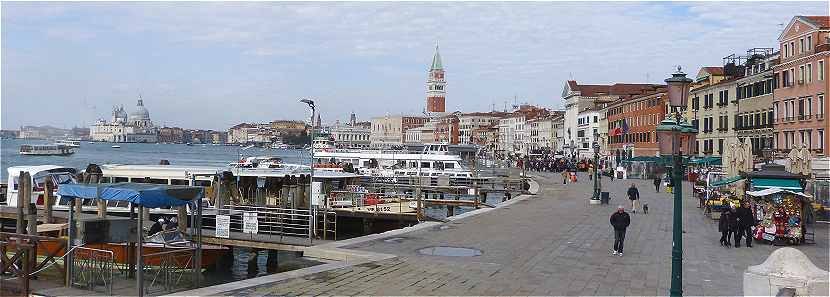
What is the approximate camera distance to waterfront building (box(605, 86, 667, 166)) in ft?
277

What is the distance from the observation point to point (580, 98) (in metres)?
132

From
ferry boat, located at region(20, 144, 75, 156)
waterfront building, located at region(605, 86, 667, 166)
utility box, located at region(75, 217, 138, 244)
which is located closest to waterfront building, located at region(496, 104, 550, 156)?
waterfront building, located at region(605, 86, 667, 166)

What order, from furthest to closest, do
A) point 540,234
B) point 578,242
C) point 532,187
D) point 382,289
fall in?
point 532,187, point 540,234, point 578,242, point 382,289

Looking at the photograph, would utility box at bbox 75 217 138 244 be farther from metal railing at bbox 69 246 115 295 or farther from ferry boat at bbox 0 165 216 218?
ferry boat at bbox 0 165 216 218

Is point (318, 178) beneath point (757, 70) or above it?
beneath

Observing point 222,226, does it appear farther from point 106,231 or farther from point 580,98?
point 580,98

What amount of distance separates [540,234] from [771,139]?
4055 centimetres

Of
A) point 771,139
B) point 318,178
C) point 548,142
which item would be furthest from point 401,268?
point 548,142

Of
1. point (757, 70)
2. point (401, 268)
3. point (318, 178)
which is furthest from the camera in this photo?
point (757, 70)

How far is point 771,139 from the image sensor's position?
56656mm

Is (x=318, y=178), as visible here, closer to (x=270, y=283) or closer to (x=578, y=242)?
(x=578, y=242)

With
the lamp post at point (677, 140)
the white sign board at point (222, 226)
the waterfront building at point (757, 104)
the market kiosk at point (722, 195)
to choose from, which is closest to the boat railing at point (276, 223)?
the white sign board at point (222, 226)

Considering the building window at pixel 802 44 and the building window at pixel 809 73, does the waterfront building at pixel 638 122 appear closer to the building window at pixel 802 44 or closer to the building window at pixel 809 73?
the building window at pixel 802 44

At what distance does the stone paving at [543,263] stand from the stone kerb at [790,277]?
615 cm
